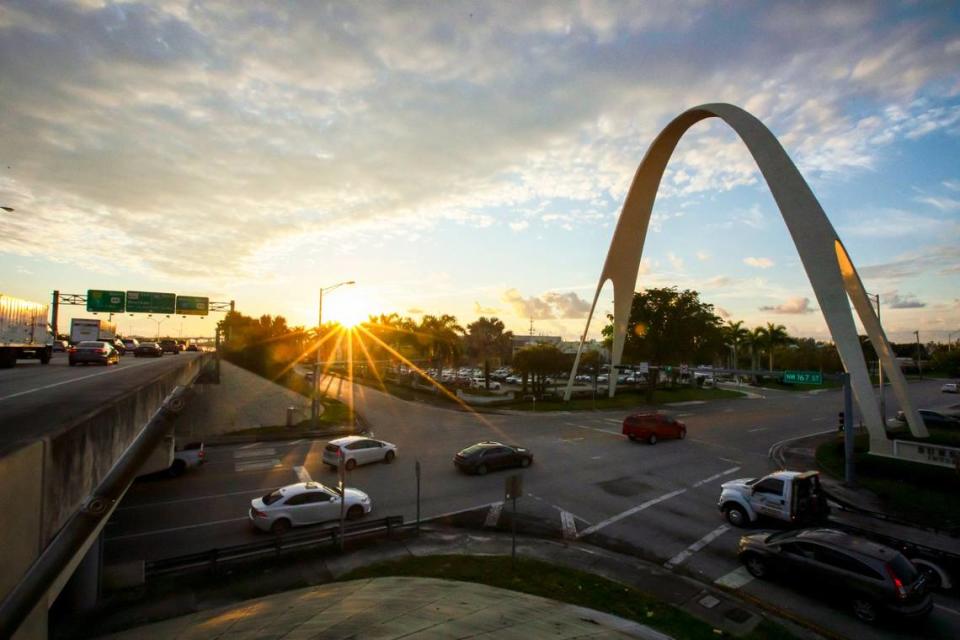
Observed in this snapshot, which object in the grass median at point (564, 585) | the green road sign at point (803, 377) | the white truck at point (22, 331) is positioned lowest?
the grass median at point (564, 585)

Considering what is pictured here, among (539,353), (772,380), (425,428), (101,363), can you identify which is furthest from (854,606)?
(772,380)

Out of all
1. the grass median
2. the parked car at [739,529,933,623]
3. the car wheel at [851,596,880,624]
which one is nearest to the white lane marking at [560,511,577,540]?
the grass median

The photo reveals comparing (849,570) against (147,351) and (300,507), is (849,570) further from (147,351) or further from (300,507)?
(147,351)

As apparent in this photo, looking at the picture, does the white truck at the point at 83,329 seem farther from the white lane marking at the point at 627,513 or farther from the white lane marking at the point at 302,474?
the white lane marking at the point at 627,513

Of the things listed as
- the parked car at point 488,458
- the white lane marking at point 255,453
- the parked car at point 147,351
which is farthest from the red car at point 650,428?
the parked car at point 147,351

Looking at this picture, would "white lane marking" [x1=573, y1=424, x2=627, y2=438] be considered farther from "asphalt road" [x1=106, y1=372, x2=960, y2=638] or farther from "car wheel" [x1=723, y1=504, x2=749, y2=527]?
"car wheel" [x1=723, y1=504, x2=749, y2=527]

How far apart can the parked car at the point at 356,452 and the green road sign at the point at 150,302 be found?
37268mm

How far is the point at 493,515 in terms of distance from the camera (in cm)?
1584

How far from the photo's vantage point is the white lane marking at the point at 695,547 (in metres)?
12.4

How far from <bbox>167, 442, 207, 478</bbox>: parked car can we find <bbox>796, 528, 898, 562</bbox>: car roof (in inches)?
865

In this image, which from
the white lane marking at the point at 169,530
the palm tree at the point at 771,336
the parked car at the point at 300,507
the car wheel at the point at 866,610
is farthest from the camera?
the palm tree at the point at 771,336

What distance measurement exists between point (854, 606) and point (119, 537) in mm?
18664

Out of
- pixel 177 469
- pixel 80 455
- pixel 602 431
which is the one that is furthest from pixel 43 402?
pixel 602 431

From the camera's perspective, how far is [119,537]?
1370 centimetres
